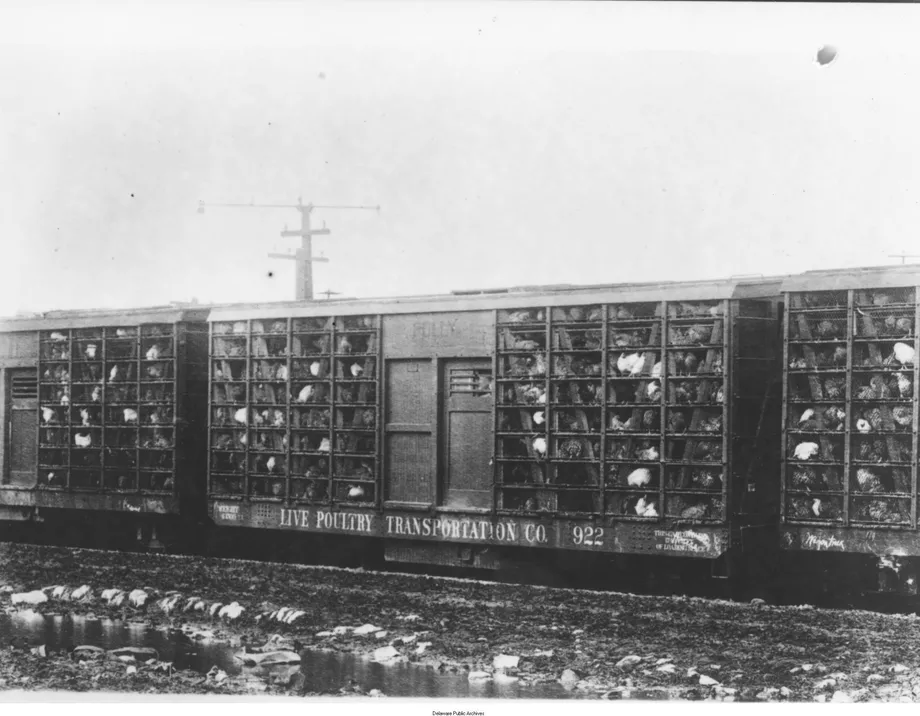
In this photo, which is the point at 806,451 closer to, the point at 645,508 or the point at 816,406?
the point at 816,406

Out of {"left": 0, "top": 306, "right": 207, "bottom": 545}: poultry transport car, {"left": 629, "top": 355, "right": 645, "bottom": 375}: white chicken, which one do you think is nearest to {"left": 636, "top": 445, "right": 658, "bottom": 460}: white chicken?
{"left": 629, "top": 355, "right": 645, "bottom": 375}: white chicken

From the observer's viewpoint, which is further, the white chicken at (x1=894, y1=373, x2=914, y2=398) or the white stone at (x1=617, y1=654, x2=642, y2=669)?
the white chicken at (x1=894, y1=373, x2=914, y2=398)

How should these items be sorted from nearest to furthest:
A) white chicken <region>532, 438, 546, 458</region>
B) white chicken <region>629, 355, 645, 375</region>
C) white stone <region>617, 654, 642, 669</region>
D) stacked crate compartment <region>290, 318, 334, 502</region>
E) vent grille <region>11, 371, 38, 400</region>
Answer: white stone <region>617, 654, 642, 669</region> → white chicken <region>629, 355, 645, 375</region> → white chicken <region>532, 438, 546, 458</region> → stacked crate compartment <region>290, 318, 334, 502</region> → vent grille <region>11, 371, 38, 400</region>

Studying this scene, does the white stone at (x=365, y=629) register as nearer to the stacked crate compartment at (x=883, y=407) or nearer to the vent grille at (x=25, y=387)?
the stacked crate compartment at (x=883, y=407)

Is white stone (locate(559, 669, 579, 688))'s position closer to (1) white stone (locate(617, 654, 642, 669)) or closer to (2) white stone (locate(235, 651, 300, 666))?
(1) white stone (locate(617, 654, 642, 669))

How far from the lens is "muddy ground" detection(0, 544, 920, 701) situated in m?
9.16

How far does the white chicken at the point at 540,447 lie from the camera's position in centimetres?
1352

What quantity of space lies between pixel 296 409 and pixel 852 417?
7.62 metres

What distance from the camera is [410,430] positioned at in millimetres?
14852

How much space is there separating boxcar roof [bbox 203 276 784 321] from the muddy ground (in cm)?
339

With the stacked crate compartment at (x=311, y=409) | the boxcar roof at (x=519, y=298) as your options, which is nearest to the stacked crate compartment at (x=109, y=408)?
the boxcar roof at (x=519, y=298)

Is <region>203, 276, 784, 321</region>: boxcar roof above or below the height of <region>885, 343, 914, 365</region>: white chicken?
above

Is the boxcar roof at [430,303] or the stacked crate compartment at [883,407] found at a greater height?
the boxcar roof at [430,303]

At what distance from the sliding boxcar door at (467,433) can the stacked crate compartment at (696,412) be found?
8.24ft
